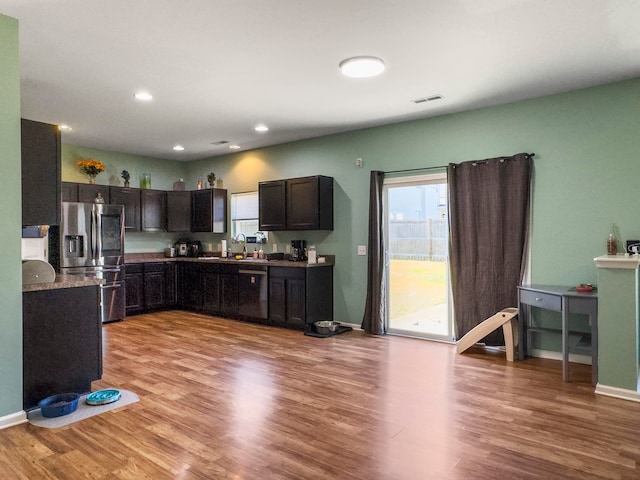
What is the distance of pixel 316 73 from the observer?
3.74 metres

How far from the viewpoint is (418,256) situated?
5332 millimetres

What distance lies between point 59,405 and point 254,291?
3.33 meters

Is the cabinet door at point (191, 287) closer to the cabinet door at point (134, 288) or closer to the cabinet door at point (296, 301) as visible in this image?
the cabinet door at point (134, 288)

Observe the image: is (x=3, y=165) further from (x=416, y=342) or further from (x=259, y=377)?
(x=416, y=342)

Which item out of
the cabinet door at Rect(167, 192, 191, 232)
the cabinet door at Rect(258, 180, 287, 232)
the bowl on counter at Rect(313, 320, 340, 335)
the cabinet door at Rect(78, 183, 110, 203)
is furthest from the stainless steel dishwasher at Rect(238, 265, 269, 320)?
the cabinet door at Rect(78, 183, 110, 203)

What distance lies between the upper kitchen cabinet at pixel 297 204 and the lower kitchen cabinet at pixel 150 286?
2.05 meters

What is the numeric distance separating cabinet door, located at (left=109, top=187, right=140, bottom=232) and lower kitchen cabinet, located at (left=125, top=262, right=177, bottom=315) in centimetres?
74

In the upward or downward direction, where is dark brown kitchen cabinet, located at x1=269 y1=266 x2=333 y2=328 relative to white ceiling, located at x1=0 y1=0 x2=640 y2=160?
downward

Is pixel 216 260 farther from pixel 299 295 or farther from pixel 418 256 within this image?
pixel 418 256

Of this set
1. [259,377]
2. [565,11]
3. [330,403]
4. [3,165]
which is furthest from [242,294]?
[565,11]

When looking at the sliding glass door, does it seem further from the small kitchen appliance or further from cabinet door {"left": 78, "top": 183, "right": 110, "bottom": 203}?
cabinet door {"left": 78, "top": 183, "right": 110, "bottom": 203}

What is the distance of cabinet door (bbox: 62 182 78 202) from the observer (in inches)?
247

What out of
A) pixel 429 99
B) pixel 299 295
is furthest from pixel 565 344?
pixel 299 295

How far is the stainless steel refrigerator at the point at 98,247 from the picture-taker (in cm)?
583
